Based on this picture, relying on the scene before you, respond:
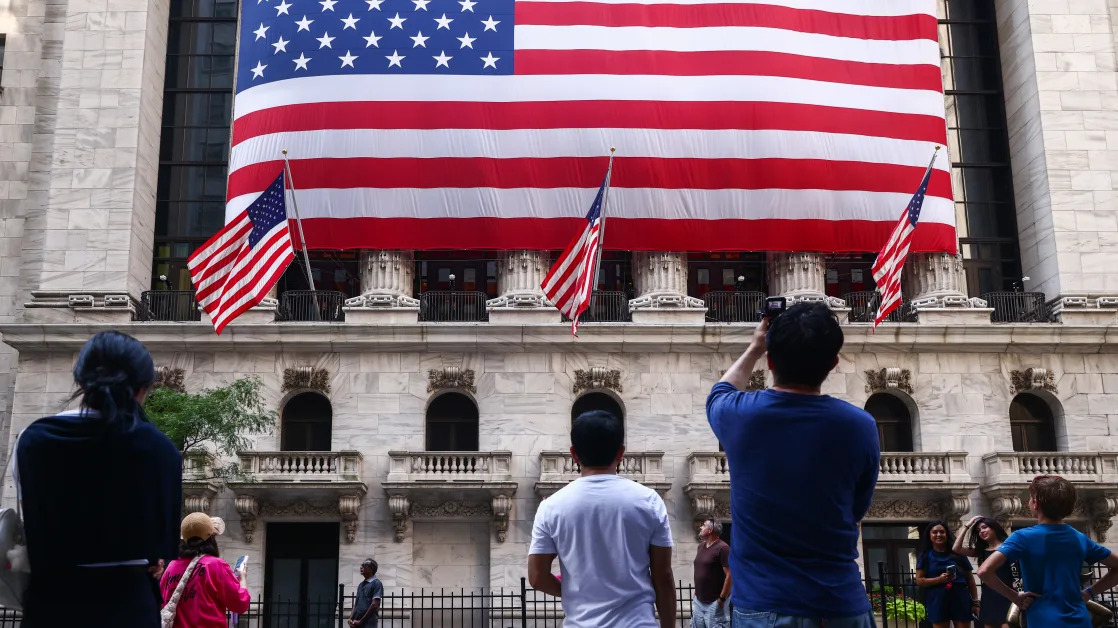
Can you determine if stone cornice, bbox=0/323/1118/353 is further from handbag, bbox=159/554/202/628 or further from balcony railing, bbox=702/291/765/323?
handbag, bbox=159/554/202/628

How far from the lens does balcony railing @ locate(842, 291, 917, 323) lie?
32.2m

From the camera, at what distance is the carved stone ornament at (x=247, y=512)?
28.6 meters

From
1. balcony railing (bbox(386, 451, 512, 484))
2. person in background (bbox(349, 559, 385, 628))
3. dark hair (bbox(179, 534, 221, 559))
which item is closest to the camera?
dark hair (bbox(179, 534, 221, 559))

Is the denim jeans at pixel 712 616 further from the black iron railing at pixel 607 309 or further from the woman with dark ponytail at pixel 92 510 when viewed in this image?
the black iron railing at pixel 607 309

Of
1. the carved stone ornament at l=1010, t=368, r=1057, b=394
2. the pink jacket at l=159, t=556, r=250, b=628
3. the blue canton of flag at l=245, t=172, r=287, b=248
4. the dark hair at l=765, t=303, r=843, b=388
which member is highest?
the blue canton of flag at l=245, t=172, r=287, b=248

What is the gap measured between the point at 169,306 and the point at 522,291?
9979 millimetres

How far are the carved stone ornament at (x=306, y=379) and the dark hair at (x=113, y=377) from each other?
25789 millimetres

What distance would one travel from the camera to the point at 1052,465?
96.7ft

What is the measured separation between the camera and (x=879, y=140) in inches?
1236

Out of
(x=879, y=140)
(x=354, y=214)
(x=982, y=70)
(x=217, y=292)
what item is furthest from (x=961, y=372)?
(x=217, y=292)

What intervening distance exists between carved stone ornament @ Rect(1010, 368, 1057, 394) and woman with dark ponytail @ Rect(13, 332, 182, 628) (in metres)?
29.7

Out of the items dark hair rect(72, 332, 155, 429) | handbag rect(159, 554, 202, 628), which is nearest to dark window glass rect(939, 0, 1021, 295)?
handbag rect(159, 554, 202, 628)

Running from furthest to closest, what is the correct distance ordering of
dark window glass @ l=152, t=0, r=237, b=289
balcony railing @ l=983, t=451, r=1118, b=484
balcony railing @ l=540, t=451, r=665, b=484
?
1. dark window glass @ l=152, t=0, r=237, b=289
2. balcony railing @ l=983, t=451, r=1118, b=484
3. balcony railing @ l=540, t=451, r=665, b=484

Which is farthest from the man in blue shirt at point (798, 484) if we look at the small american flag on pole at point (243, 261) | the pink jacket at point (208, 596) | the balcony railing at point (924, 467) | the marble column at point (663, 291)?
the marble column at point (663, 291)
